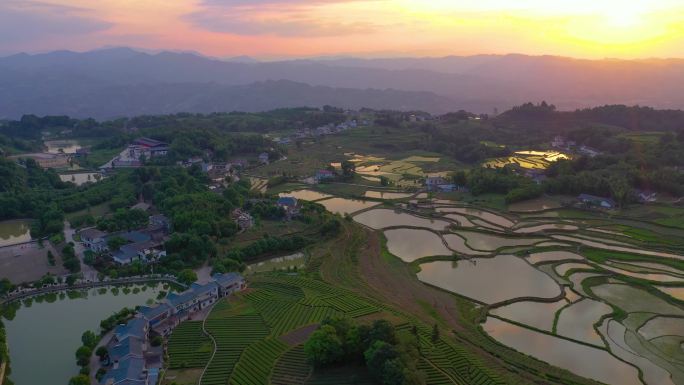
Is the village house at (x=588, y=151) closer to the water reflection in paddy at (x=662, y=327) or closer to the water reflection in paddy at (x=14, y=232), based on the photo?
the water reflection in paddy at (x=662, y=327)

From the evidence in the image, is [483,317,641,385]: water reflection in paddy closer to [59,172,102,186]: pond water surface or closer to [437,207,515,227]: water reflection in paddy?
[437,207,515,227]: water reflection in paddy

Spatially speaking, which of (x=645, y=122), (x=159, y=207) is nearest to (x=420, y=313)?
(x=159, y=207)

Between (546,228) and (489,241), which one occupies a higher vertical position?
(546,228)

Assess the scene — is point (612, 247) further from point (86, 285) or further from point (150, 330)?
point (86, 285)

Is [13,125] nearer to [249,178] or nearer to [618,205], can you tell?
[249,178]

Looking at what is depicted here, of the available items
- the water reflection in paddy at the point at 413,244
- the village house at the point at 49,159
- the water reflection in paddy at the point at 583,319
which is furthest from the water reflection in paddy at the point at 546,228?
the village house at the point at 49,159

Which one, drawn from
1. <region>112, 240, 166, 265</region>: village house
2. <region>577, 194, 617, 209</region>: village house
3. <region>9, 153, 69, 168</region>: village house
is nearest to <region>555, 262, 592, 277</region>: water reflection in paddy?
<region>577, 194, 617, 209</region>: village house

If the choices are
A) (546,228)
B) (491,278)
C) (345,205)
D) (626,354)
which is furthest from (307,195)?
(626,354)
